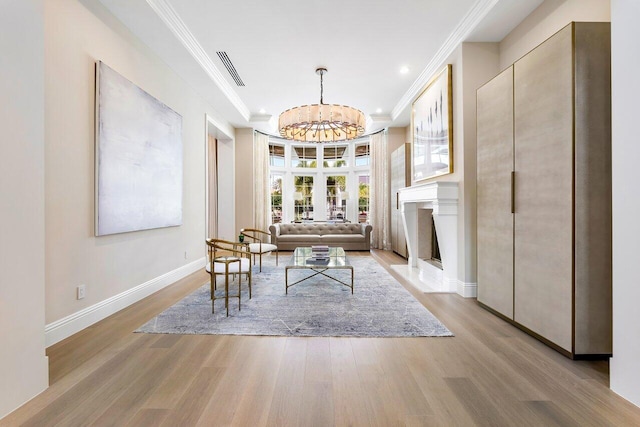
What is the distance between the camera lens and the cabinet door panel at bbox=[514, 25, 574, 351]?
202 cm

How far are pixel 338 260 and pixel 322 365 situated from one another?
6.86ft

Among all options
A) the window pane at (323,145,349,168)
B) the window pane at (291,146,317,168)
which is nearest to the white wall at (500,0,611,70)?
the window pane at (323,145,349,168)

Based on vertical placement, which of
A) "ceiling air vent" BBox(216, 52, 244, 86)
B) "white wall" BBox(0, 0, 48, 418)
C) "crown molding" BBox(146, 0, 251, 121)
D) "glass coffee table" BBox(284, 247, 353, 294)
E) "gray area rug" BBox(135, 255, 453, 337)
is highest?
"ceiling air vent" BBox(216, 52, 244, 86)

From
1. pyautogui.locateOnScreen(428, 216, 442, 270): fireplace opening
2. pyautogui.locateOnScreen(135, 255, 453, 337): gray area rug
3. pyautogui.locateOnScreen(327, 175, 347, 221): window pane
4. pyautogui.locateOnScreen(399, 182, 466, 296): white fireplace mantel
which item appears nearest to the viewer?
pyautogui.locateOnScreen(135, 255, 453, 337): gray area rug

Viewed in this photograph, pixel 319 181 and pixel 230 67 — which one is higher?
pixel 230 67

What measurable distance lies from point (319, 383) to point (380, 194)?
6076 mm

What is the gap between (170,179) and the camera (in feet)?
12.9

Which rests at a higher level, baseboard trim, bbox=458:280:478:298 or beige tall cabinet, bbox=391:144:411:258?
beige tall cabinet, bbox=391:144:411:258

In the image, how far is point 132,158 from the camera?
3.14 meters

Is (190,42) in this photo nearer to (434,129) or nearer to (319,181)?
(434,129)

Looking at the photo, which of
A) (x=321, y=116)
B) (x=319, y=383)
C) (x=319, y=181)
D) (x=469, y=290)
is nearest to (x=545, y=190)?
(x=469, y=290)

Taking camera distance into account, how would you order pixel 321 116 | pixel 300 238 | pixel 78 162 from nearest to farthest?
1. pixel 78 162
2. pixel 321 116
3. pixel 300 238

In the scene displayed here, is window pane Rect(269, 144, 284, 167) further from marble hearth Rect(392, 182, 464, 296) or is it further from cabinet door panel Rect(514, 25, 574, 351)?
cabinet door panel Rect(514, 25, 574, 351)

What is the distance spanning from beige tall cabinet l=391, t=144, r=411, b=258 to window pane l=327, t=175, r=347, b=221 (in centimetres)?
169
